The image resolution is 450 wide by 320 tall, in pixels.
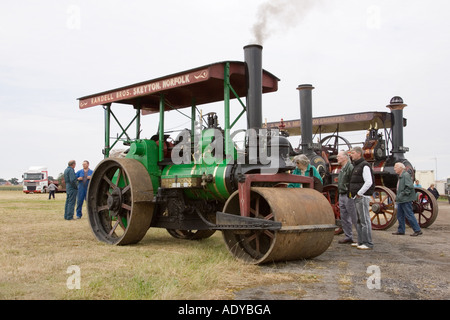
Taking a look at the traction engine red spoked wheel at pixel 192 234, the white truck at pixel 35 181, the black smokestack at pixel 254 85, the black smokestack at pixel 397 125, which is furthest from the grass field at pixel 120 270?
the white truck at pixel 35 181

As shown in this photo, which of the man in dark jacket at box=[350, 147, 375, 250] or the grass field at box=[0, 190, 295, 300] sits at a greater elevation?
the man in dark jacket at box=[350, 147, 375, 250]

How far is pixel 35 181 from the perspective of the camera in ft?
108

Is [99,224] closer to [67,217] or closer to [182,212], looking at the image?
[182,212]

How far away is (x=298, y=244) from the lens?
4.43 metres

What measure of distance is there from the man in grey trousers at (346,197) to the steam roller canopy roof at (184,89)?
131 cm

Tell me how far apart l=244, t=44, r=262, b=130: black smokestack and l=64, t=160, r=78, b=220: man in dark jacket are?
5472 millimetres

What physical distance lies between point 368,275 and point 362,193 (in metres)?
1.76

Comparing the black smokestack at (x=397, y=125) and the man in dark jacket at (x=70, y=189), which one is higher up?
the black smokestack at (x=397, y=125)

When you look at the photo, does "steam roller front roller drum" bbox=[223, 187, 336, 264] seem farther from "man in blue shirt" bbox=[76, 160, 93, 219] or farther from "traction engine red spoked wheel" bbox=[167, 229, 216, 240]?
"man in blue shirt" bbox=[76, 160, 93, 219]

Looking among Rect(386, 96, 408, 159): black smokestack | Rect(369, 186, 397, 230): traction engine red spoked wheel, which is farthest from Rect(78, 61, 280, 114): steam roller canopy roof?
Rect(386, 96, 408, 159): black smokestack

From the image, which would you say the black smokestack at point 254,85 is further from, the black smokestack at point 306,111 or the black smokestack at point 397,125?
the black smokestack at point 397,125

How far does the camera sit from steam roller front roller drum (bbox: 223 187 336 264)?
14.1 feet

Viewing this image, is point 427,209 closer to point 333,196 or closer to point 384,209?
point 384,209

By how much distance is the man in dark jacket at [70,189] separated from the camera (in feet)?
30.6
